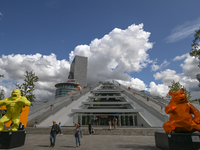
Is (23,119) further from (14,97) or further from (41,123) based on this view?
(14,97)

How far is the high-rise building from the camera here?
579ft

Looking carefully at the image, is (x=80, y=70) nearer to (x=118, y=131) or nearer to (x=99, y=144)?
(x=118, y=131)

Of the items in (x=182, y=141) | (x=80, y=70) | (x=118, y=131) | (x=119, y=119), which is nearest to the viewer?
(x=182, y=141)

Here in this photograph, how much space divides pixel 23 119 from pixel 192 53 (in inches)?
772

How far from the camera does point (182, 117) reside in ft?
19.5

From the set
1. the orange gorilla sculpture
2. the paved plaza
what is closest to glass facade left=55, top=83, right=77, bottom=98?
the paved plaza

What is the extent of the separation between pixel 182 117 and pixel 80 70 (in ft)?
600

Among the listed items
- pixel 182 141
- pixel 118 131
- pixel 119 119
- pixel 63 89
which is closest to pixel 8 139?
pixel 182 141

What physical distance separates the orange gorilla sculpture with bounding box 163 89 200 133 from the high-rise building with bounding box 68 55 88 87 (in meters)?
170

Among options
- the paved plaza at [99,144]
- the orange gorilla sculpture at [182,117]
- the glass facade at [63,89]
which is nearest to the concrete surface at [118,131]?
the paved plaza at [99,144]

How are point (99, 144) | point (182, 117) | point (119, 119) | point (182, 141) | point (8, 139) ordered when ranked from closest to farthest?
point (182, 141)
point (182, 117)
point (8, 139)
point (99, 144)
point (119, 119)

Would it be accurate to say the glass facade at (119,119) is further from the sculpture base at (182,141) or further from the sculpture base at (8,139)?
the sculpture base at (182,141)

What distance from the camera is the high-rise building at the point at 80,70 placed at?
17649 cm

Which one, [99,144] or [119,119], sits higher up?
[119,119]
